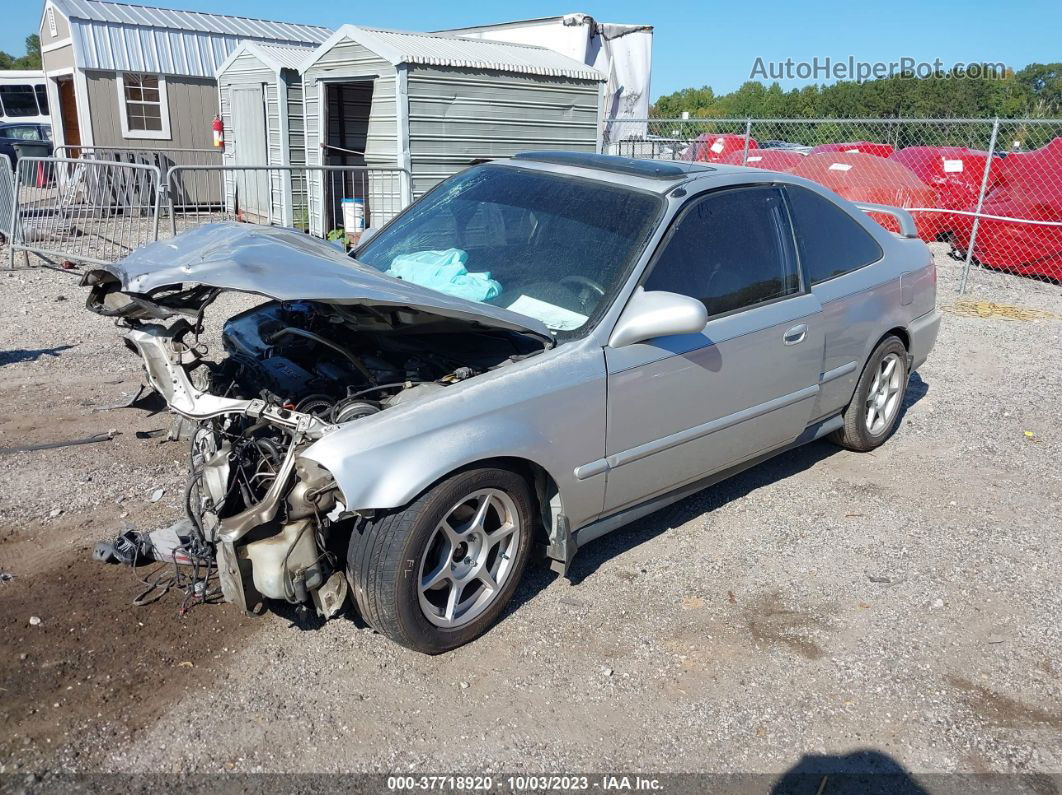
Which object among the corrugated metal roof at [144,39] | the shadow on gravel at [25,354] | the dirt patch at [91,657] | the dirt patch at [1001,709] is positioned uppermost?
the corrugated metal roof at [144,39]

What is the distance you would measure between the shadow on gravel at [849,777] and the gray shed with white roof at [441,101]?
894cm

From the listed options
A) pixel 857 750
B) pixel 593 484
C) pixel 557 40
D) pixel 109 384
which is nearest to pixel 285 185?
pixel 557 40

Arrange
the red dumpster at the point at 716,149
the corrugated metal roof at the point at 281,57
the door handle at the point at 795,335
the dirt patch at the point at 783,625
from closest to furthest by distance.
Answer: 1. the dirt patch at the point at 783,625
2. the door handle at the point at 795,335
3. the corrugated metal roof at the point at 281,57
4. the red dumpster at the point at 716,149

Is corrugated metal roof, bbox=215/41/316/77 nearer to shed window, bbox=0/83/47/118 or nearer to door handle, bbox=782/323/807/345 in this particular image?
door handle, bbox=782/323/807/345

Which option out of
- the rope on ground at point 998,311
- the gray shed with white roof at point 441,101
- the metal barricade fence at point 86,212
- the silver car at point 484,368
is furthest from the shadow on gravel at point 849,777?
the metal barricade fence at point 86,212

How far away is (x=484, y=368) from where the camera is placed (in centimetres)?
353

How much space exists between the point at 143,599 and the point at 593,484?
1.91 meters

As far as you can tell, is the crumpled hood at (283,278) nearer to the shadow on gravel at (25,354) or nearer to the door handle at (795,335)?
the door handle at (795,335)

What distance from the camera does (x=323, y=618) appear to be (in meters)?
3.52

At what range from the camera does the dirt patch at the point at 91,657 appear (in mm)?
2787

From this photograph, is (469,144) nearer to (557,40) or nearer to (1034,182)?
(557,40)

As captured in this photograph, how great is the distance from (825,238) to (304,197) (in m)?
11.1

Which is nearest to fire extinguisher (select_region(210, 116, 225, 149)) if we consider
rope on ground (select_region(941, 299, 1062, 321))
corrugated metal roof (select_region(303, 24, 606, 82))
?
corrugated metal roof (select_region(303, 24, 606, 82))

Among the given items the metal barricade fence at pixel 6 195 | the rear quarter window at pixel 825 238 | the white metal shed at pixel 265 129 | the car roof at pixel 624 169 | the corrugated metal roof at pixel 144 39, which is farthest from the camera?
the corrugated metal roof at pixel 144 39
